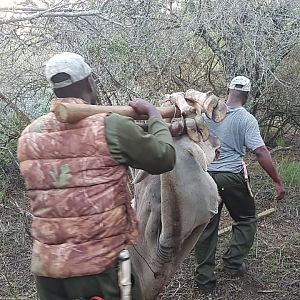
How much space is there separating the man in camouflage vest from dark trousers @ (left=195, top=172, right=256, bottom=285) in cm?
263

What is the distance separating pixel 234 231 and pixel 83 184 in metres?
3.28

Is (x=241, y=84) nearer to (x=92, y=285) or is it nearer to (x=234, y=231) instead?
(x=234, y=231)

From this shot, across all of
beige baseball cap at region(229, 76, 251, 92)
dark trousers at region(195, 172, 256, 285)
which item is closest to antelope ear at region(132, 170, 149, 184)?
dark trousers at region(195, 172, 256, 285)

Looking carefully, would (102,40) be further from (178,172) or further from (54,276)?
(54,276)

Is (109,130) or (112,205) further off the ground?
(109,130)

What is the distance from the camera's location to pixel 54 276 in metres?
2.89

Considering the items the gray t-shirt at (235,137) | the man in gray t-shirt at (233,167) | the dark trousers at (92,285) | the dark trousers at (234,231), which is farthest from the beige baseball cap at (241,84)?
the dark trousers at (92,285)

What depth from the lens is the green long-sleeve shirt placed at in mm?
2748

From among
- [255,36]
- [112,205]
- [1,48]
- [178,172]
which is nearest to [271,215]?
[255,36]

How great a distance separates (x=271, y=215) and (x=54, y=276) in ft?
16.8

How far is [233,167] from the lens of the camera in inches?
219

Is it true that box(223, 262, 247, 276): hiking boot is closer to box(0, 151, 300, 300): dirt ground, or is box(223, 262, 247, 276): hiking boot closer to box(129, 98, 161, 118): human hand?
box(0, 151, 300, 300): dirt ground

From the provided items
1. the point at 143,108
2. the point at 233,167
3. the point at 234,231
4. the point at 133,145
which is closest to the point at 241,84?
the point at 233,167

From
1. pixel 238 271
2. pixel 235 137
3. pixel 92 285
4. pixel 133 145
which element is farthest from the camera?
pixel 238 271
